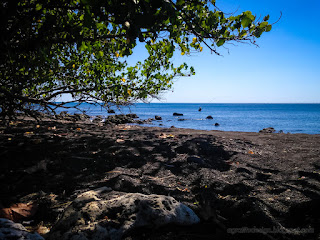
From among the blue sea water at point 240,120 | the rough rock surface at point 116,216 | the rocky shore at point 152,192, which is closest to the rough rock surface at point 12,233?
the rocky shore at point 152,192

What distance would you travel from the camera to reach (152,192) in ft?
9.32

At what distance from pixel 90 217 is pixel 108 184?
1108mm

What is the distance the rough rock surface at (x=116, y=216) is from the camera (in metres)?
1.73

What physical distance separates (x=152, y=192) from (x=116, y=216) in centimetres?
96

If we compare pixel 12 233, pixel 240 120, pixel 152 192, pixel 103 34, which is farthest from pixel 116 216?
pixel 240 120

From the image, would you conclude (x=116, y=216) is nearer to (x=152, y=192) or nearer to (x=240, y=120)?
(x=152, y=192)

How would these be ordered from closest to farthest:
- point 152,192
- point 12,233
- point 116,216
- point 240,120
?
point 12,233
point 116,216
point 152,192
point 240,120

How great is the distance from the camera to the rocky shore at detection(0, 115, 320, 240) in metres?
1.91

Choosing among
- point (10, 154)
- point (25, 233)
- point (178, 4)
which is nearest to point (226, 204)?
point (25, 233)

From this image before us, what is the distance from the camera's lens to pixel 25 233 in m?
1.53

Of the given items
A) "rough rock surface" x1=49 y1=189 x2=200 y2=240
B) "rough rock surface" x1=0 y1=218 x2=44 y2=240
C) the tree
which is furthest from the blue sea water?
"rough rock surface" x1=0 y1=218 x2=44 y2=240

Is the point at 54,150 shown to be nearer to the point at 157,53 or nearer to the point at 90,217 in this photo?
the point at 90,217

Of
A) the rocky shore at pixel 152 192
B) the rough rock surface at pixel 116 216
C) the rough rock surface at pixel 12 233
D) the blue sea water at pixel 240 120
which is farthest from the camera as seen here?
the blue sea water at pixel 240 120

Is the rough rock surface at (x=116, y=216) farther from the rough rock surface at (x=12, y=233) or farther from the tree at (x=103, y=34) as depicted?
the tree at (x=103, y=34)
